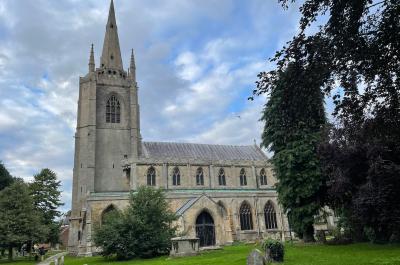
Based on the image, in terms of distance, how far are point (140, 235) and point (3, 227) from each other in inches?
570

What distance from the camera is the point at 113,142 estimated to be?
5088 cm

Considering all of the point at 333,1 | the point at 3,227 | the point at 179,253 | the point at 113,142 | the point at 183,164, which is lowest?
the point at 179,253

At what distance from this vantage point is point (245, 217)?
148 ft

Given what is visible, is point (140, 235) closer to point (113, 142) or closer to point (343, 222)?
point (343, 222)

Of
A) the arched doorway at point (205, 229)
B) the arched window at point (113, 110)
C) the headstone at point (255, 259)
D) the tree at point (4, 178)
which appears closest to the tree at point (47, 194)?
the tree at point (4, 178)

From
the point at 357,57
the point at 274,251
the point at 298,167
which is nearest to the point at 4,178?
the point at 298,167

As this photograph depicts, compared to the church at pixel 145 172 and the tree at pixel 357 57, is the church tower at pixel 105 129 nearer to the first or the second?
the church at pixel 145 172

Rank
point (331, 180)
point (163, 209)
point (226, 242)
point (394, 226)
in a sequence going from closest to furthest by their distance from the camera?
1. point (394, 226)
2. point (331, 180)
3. point (163, 209)
4. point (226, 242)

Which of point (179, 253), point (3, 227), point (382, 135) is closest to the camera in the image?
point (382, 135)

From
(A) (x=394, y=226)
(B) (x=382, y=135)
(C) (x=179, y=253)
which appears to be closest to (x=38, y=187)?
(C) (x=179, y=253)

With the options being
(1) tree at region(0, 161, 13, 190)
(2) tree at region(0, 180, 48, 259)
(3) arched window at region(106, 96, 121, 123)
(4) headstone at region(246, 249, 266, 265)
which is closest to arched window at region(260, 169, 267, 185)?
(3) arched window at region(106, 96, 121, 123)

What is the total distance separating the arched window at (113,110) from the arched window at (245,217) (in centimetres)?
2164

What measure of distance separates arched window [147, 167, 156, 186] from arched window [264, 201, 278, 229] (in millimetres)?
14940

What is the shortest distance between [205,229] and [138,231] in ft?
41.7
